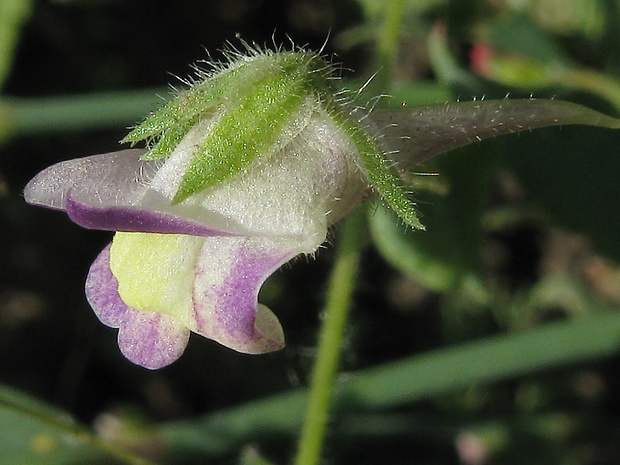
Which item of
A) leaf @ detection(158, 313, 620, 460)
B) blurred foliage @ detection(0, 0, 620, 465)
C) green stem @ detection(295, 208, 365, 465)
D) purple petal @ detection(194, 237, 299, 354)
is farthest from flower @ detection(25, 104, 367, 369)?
leaf @ detection(158, 313, 620, 460)

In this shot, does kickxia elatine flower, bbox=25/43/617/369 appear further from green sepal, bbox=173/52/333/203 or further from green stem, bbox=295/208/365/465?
green stem, bbox=295/208/365/465

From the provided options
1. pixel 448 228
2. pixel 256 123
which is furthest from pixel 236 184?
pixel 448 228

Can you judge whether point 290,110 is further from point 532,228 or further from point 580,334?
point 532,228

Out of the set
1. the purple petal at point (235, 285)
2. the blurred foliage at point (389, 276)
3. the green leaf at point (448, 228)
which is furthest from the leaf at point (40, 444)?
the purple petal at point (235, 285)

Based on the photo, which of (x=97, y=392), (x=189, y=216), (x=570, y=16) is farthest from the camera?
(x=97, y=392)

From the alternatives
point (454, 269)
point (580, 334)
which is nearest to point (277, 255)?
point (454, 269)

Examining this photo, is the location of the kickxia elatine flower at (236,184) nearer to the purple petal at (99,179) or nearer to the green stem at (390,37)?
the purple petal at (99,179)

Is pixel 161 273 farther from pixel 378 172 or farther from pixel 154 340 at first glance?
pixel 378 172

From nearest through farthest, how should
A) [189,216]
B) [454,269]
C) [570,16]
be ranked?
[189,216], [454,269], [570,16]
